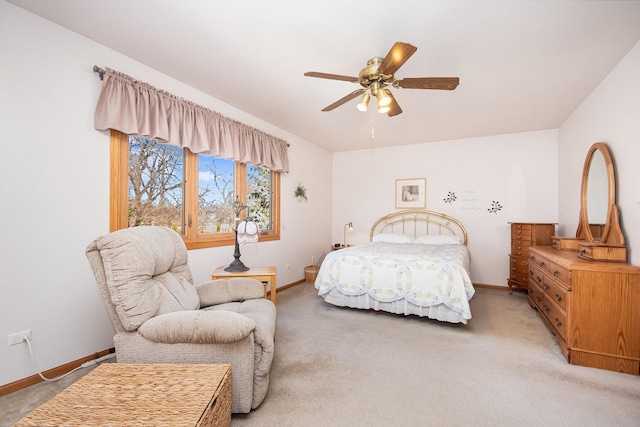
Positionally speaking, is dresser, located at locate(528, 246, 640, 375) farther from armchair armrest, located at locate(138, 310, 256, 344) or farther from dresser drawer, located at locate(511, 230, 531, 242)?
armchair armrest, located at locate(138, 310, 256, 344)

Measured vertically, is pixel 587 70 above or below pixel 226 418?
above

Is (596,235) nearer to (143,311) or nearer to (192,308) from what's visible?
(192,308)

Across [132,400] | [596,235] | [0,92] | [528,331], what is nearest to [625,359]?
[528,331]

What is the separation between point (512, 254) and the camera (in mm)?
4273

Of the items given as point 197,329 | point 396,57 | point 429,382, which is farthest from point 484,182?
point 197,329

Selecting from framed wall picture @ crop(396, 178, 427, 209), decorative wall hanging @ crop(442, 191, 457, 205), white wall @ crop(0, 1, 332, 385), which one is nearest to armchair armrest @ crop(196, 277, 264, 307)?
white wall @ crop(0, 1, 332, 385)

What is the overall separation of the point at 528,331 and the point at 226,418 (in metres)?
→ 3.00

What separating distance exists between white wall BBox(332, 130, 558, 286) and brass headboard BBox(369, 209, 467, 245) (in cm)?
13

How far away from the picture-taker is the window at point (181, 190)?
2535mm

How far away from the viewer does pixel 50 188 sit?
209 centimetres

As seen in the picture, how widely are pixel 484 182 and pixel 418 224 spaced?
130 cm

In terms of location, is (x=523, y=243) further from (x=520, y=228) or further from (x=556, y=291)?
(x=556, y=291)

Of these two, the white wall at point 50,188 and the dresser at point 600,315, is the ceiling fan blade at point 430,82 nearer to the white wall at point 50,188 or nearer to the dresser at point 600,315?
the dresser at point 600,315

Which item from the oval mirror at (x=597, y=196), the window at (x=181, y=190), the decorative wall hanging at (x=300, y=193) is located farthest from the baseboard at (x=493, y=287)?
the window at (x=181, y=190)
